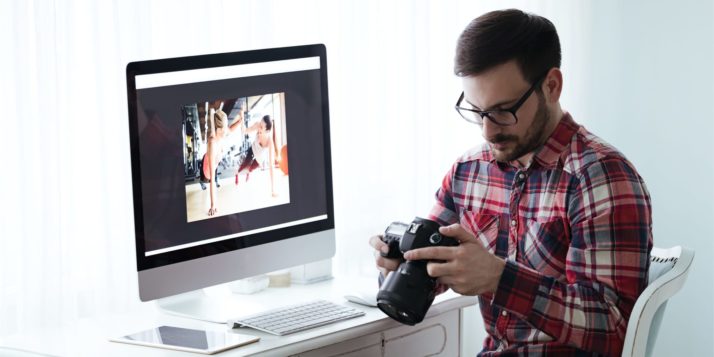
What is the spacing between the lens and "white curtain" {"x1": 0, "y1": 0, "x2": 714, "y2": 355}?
77.9 inches

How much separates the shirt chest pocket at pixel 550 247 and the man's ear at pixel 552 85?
0.23 meters

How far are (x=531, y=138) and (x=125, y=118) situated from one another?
33.4 inches

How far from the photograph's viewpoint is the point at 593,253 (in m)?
1.74

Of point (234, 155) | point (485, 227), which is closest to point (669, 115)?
point (485, 227)

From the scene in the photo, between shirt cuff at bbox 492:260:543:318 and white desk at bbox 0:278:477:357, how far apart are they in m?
0.26

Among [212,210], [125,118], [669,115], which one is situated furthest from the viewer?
[669,115]

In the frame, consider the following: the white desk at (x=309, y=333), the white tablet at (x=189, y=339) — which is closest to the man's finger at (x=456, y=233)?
the white desk at (x=309, y=333)

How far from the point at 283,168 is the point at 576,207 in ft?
1.93

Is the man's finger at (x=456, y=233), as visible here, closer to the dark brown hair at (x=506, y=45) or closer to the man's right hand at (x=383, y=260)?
the man's right hand at (x=383, y=260)

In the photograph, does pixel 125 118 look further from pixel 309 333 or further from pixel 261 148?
pixel 309 333

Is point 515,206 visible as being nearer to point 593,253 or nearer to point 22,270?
point 593,253

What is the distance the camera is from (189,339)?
1.79 m

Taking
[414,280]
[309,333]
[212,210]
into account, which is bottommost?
[309,333]

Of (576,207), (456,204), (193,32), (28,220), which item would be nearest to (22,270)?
(28,220)
